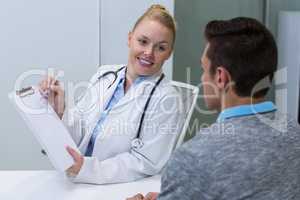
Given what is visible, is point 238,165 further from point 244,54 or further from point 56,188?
point 56,188

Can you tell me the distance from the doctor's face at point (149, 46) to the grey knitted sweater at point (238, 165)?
74cm

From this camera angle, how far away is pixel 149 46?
1.71 meters

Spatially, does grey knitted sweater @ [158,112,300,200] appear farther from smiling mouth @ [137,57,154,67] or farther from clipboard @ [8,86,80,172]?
smiling mouth @ [137,57,154,67]

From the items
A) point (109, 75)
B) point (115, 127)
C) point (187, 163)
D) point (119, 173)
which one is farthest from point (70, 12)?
point (187, 163)

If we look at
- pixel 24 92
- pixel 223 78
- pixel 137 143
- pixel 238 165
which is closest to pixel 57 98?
pixel 24 92

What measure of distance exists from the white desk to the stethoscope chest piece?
12 cm

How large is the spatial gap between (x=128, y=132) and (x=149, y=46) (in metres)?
0.34

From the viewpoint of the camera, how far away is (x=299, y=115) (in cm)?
278

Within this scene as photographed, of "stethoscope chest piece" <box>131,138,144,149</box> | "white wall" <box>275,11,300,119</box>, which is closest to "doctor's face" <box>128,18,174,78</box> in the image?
"stethoscope chest piece" <box>131,138,144,149</box>

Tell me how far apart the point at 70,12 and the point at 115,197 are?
130cm

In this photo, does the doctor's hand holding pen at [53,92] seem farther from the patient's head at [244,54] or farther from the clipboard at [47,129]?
the patient's head at [244,54]

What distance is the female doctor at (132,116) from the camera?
1.54 meters

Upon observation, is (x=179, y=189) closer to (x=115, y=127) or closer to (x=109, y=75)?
(x=115, y=127)

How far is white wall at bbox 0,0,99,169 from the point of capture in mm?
2391
